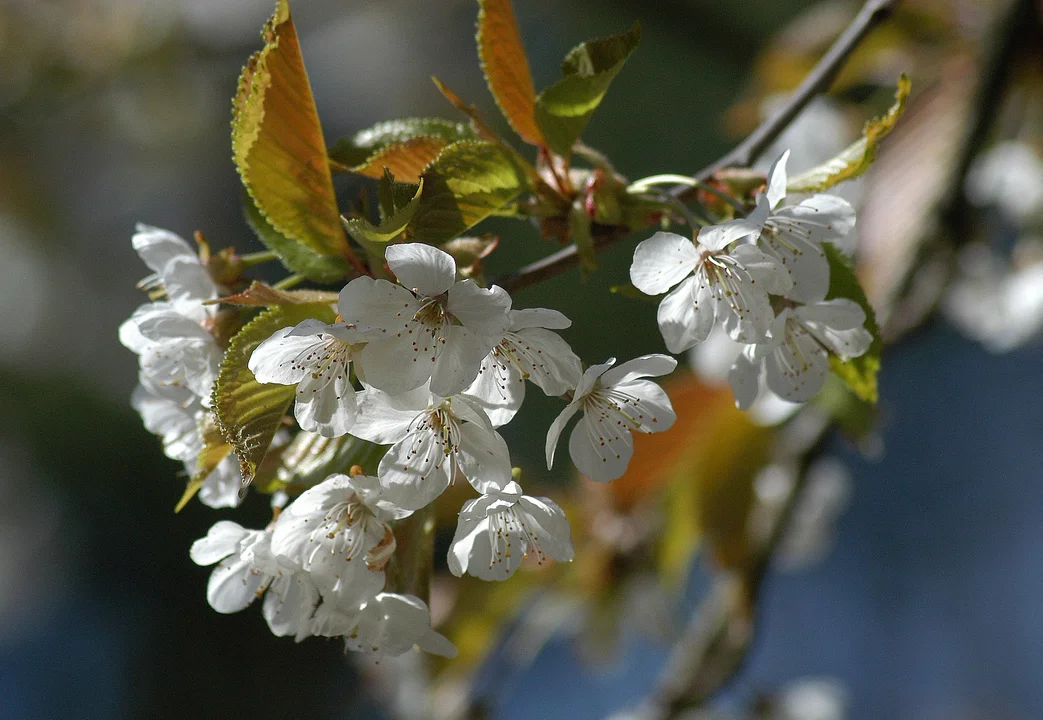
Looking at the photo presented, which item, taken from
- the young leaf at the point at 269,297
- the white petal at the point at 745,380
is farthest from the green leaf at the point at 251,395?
the white petal at the point at 745,380

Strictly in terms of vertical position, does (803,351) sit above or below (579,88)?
below

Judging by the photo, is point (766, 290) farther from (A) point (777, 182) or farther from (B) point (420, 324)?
(B) point (420, 324)

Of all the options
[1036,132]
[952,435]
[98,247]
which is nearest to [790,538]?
[1036,132]

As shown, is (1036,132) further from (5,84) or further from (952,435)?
(952,435)

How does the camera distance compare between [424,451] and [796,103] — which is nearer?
[424,451]

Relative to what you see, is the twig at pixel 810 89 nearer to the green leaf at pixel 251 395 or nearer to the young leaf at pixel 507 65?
the young leaf at pixel 507 65

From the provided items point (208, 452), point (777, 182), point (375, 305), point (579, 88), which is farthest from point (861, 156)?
point (208, 452)
